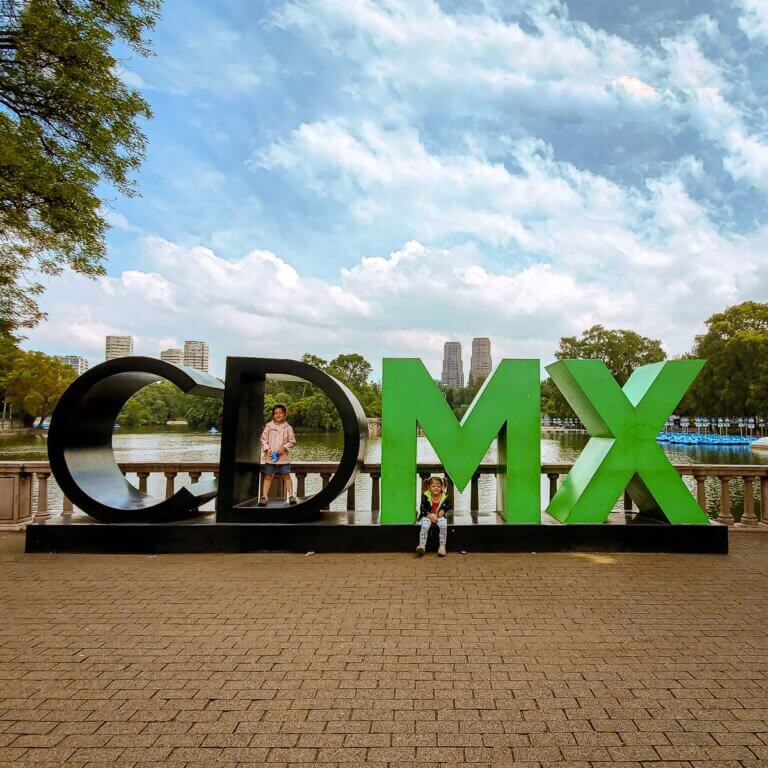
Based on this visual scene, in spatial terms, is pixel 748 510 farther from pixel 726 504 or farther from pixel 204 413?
pixel 204 413

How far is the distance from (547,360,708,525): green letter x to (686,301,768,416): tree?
41757mm

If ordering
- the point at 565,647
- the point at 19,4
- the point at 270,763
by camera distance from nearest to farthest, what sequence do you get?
the point at 270,763 < the point at 565,647 < the point at 19,4

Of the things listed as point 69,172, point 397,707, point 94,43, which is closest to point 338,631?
point 397,707

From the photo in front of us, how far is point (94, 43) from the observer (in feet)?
32.4

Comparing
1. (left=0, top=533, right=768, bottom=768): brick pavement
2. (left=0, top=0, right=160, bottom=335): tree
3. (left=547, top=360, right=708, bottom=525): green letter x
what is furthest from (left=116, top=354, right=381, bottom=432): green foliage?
(left=0, top=533, right=768, bottom=768): brick pavement

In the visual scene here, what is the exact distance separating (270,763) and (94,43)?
12.7m

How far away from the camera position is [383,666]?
363cm

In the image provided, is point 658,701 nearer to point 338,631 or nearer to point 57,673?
point 338,631

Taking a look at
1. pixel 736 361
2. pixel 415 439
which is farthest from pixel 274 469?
pixel 736 361

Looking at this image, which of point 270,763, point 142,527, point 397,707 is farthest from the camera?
point 142,527

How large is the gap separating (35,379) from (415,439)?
4743 centimetres

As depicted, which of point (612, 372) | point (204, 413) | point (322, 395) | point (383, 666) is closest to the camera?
point (383, 666)

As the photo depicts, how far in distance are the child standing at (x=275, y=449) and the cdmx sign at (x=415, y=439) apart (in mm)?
322

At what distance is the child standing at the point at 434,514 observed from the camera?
6.59 metres
